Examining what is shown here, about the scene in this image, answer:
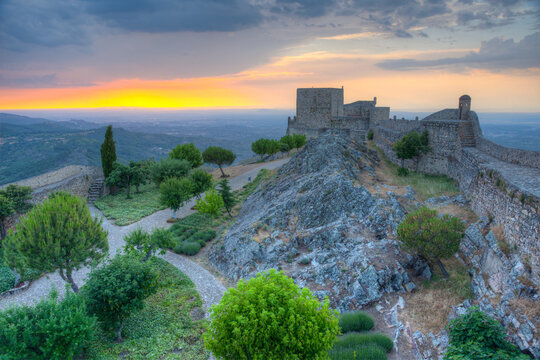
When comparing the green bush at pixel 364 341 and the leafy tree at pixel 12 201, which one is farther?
the leafy tree at pixel 12 201

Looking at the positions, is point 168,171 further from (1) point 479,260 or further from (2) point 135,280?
(1) point 479,260

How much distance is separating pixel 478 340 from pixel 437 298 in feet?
11.0

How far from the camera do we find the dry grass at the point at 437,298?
10.2 metres

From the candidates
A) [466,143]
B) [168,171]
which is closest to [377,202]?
[466,143]

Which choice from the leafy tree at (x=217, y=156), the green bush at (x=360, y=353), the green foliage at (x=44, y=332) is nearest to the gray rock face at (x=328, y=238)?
the green bush at (x=360, y=353)

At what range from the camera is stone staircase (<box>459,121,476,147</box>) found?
2070 cm

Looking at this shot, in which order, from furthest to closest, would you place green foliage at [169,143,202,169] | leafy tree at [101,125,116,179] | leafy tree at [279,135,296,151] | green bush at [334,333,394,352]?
leafy tree at [279,135,296,151] < green foliage at [169,143,202,169] < leafy tree at [101,125,116,179] < green bush at [334,333,394,352]

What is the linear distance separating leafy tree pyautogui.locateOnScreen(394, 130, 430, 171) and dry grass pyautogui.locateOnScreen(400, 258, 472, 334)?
538 inches

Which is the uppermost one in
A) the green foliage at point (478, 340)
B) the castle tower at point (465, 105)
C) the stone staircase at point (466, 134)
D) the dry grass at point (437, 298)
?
the castle tower at point (465, 105)

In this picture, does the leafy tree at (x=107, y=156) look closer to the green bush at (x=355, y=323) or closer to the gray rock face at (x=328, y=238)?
the gray rock face at (x=328, y=238)

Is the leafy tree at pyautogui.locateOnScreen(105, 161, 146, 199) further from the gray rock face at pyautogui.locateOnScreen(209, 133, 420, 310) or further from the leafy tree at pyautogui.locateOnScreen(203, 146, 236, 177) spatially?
the gray rock face at pyautogui.locateOnScreen(209, 133, 420, 310)

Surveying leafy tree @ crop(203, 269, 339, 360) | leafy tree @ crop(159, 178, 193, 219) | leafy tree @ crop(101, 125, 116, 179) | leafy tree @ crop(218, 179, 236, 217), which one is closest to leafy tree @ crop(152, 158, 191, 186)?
leafy tree @ crop(101, 125, 116, 179)

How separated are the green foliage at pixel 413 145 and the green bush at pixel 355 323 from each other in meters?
17.0

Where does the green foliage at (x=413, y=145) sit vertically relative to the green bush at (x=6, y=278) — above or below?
above
